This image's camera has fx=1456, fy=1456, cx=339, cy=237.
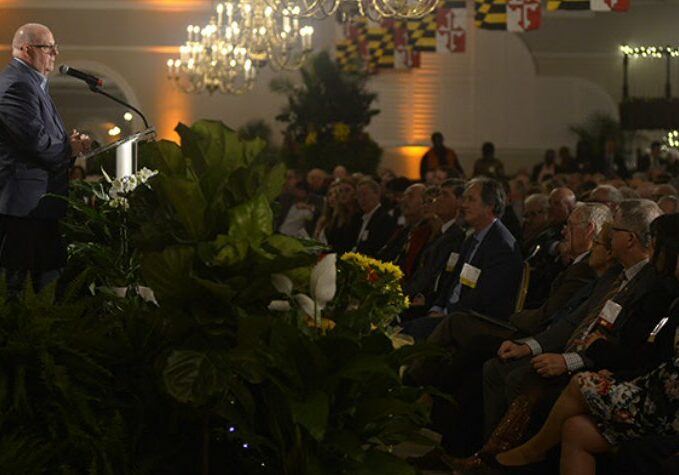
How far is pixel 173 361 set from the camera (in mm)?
2793

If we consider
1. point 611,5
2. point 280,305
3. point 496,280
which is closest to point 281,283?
point 280,305

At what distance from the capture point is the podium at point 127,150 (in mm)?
4463

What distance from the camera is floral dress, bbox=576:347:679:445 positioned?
172 inches

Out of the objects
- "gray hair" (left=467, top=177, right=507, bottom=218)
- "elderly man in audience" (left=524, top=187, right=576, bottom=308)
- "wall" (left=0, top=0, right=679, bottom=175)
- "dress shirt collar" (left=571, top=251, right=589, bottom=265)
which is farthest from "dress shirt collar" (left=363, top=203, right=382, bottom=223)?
"wall" (left=0, top=0, right=679, bottom=175)

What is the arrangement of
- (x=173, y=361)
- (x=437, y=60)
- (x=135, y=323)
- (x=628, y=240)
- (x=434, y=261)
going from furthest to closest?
(x=437, y=60) < (x=434, y=261) < (x=628, y=240) < (x=135, y=323) < (x=173, y=361)

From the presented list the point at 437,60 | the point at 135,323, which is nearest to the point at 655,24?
the point at 437,60

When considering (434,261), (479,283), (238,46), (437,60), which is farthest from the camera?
(437,60)

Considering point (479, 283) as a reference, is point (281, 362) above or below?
above

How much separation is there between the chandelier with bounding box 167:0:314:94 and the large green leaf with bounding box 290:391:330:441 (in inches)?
457

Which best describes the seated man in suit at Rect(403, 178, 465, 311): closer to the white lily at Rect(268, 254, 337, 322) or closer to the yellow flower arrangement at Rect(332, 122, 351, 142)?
the white lily at Rect(268, 254, 337, 322)

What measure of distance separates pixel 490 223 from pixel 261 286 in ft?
14.3

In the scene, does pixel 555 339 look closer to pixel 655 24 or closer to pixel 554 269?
pixel 554 269

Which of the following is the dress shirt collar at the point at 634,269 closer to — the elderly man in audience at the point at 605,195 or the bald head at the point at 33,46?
the bald head at the point at 33,46

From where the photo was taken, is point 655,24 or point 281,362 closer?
point 281,362
